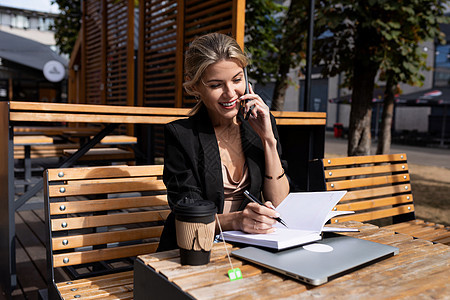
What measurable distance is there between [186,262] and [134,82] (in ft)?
21.3

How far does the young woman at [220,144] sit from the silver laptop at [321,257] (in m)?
0.31

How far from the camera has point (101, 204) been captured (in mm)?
1954

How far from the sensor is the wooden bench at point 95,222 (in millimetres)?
1709

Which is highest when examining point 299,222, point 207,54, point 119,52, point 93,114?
point 119,52

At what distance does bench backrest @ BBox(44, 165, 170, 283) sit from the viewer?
1812 mm

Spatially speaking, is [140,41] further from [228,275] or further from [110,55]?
[228,275]

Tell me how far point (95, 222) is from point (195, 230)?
3.06 ft

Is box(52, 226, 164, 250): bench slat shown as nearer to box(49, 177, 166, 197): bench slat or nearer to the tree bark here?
box(49, 177, 166, 197): bench slat

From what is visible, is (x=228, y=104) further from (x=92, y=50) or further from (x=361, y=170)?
(x=92, y=50)

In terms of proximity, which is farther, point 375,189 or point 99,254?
point 375,189

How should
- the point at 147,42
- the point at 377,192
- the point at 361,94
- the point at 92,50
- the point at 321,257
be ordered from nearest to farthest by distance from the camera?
the point at 321,257 < the point at 377,192 < the point at 361,94 < the point at 147,42 < the point at 92,50

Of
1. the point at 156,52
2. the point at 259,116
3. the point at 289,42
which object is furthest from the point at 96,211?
the point at 289,42

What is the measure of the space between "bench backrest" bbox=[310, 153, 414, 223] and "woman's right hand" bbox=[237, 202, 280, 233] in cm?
112

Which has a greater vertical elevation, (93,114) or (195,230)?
(93,114)
